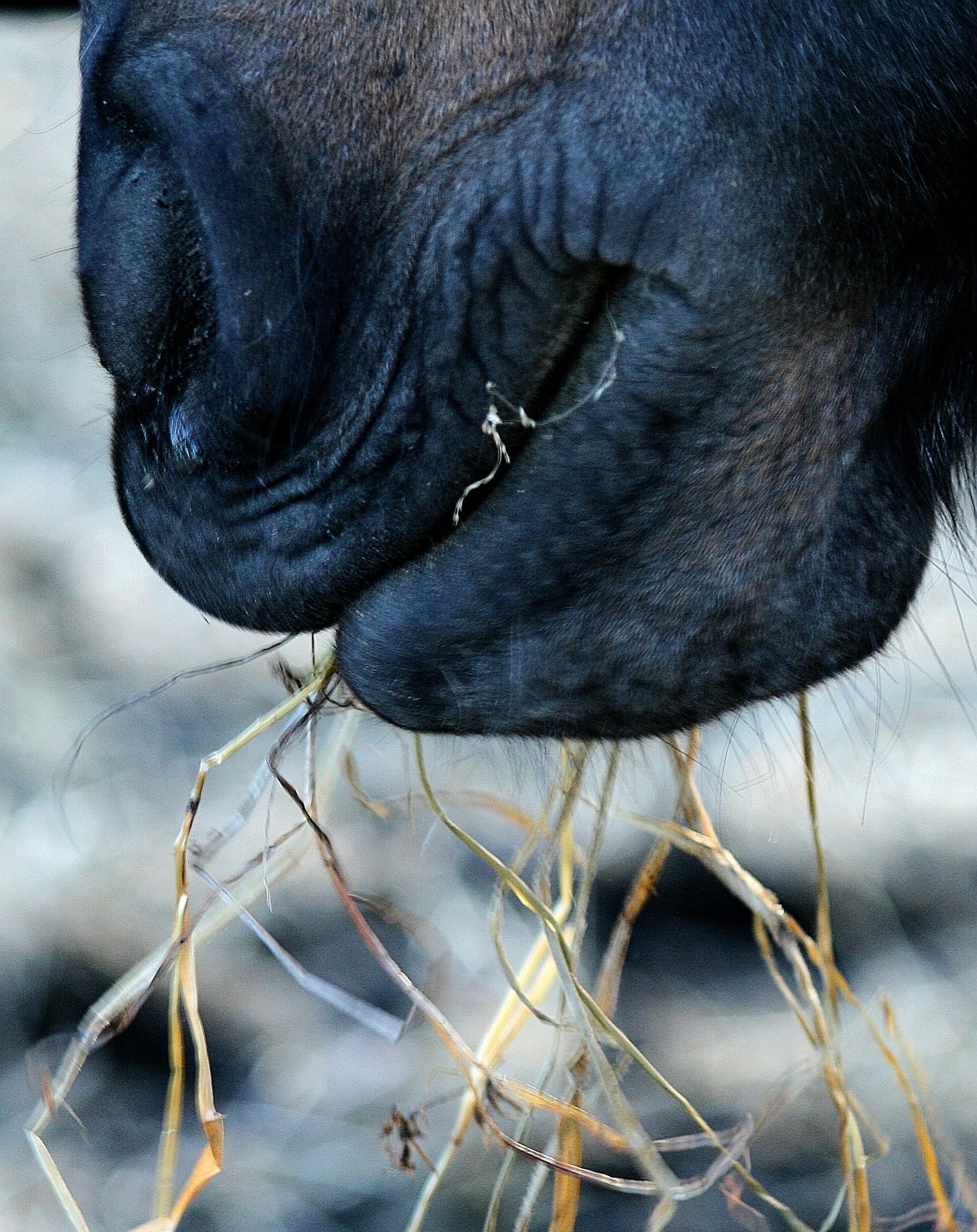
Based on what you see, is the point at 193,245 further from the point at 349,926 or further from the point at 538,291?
the point at 349,926

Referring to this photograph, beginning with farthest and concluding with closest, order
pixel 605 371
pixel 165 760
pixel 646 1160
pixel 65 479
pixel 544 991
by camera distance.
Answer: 1. pixel 65 479
2. pixel 165 760
3. pixel 544 991
4. pixel 646 1160
5. pixel 605 371

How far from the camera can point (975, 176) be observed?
81 cm

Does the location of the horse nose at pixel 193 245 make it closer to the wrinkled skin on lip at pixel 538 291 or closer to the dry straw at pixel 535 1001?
the wrinkled skin on lip at pixel 538 291

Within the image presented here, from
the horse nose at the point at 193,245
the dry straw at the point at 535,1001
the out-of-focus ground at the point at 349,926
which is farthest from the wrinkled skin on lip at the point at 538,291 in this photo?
the out-of-focus ground at the point at 349,926

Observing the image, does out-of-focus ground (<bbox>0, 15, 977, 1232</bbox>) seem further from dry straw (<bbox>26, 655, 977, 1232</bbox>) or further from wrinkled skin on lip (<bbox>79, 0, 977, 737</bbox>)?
wrinkled skin on lip (<bbox>79, 0, 977, 737</bbox>)

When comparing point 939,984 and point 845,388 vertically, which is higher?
point 845,388

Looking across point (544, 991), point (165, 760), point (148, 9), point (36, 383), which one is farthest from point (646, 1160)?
point (36, 383)

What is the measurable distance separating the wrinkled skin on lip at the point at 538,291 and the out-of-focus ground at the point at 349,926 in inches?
30.8

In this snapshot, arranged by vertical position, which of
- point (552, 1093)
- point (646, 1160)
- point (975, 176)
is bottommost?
point (552, 1093)

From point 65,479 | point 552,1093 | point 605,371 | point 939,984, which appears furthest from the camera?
point 65,479

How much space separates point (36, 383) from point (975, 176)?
7.44 feet

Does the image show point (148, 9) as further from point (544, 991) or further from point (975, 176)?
point (544, 991)

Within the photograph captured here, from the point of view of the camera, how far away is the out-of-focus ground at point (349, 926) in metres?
1.78

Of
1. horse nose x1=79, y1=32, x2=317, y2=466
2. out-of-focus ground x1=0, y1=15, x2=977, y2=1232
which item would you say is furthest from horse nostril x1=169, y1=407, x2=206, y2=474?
out-of-focus ground x1=0, y1=15, x2=977, y2=1232
